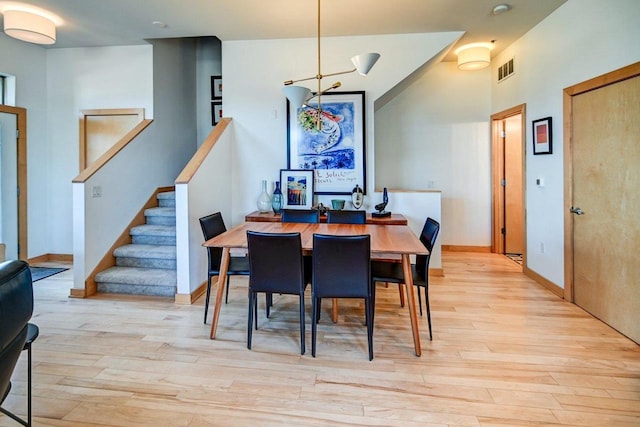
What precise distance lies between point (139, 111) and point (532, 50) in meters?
4.80

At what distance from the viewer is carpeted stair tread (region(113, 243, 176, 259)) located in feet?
12.6

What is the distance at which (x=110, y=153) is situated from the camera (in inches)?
155

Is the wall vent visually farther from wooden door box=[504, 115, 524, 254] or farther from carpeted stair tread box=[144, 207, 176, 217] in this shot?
carpeted stair tread box=[144, 207, 176, 217]

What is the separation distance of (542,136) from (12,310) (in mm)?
4427

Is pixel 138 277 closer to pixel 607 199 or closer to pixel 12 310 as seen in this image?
pixel 12 310

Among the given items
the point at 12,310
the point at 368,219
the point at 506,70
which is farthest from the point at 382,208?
the point at 12,310

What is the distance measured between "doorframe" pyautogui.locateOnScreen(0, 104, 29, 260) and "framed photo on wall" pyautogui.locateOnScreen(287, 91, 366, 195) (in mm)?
3401

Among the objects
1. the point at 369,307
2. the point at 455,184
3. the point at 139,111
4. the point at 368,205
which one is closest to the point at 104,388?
the point at 369,307

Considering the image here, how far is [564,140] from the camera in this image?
11.2 ft

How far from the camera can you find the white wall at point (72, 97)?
4.61 m

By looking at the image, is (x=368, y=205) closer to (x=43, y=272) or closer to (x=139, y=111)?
(x=139, y=111)

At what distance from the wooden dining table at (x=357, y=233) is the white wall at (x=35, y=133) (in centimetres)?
342

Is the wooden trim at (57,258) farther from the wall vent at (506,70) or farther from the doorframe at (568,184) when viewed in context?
the wall vent at (506,70)

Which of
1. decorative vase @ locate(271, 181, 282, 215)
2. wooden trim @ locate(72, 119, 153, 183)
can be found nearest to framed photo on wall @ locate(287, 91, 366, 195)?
decorative vase @ locate(271, 181, 282, 215)
